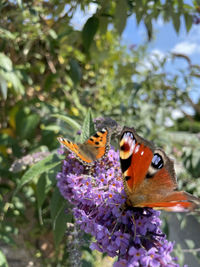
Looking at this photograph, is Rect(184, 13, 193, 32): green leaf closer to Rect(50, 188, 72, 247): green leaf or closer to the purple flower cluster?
the purple flower cluster

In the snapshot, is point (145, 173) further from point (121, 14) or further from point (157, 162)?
point (121, 14)

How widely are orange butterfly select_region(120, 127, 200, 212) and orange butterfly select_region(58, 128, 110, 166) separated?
0.12 m

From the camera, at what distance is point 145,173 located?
0.77 m

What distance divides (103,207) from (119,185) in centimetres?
9

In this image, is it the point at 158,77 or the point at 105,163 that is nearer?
the point at 105,163

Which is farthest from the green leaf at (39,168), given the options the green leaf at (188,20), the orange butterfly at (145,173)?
the green leaf at (188,20)

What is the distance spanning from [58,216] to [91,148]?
342 millimetres

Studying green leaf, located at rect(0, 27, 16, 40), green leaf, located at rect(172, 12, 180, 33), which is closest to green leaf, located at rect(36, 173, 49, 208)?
green leaf, located at rect(0, 27, 16, 40)

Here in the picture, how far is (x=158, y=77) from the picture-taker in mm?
2328

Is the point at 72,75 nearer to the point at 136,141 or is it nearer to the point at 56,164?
the point at 56,164

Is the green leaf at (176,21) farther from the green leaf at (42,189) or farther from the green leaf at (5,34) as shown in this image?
the green leaf at (42,189)

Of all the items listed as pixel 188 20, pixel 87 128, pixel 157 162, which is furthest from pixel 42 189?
pixel 188 20

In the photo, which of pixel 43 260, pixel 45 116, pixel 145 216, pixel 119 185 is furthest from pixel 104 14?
pixel 43 260

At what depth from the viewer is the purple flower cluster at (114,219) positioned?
668 millimetres
